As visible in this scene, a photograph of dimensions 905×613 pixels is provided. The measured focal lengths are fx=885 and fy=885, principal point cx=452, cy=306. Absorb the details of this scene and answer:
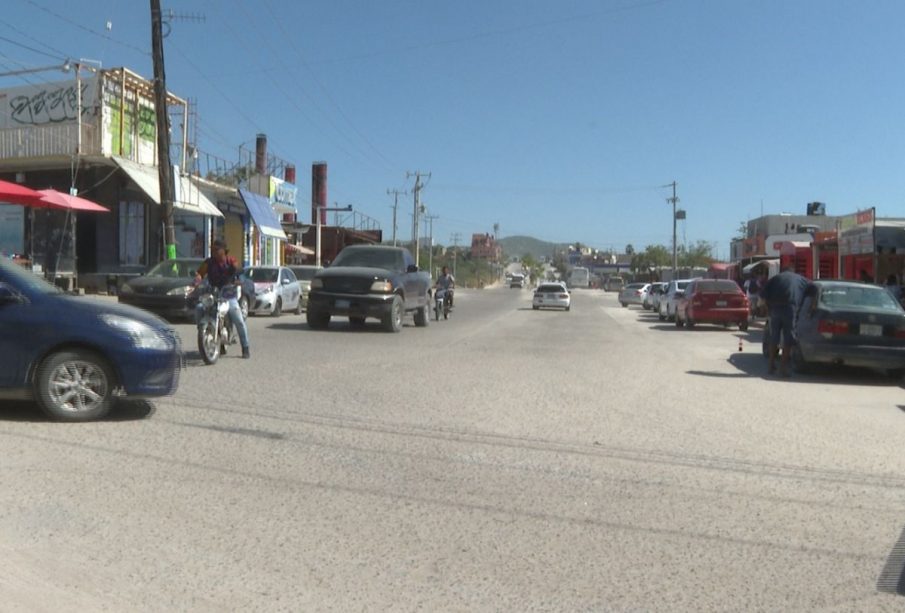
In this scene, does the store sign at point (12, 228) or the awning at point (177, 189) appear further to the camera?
the store sign at point (12, 228)

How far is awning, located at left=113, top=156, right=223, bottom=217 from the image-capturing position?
93.1 ft

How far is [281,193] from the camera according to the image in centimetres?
4656

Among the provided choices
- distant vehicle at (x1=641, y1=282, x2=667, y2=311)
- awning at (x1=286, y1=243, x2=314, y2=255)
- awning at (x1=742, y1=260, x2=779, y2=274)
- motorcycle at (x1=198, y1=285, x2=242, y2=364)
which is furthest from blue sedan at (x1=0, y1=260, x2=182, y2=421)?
awning at (x1=286, y1=243, x2=314, y2=255)

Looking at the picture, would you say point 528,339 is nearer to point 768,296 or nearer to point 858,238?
point 768,296

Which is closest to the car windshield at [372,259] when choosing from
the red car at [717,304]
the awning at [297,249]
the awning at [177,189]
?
the red car at [717,304]

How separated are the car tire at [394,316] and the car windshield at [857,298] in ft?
29.8

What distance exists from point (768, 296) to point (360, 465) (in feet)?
29.1

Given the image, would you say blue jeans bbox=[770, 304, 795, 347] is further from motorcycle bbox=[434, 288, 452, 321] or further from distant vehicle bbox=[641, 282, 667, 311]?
distant vehicle bbox=[641, 282, 667, 311]

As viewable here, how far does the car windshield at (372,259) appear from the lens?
2072 cm

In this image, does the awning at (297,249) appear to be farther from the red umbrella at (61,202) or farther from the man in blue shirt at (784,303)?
the man in blue shirt at (784,303)

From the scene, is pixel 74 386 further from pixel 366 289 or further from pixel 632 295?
pixel 632 295

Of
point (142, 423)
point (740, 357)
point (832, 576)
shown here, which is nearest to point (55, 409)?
point (142, 423)

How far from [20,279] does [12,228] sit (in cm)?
2434

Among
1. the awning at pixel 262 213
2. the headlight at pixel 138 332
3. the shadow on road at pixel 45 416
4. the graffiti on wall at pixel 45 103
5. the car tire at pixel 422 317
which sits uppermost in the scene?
the graffiti on wall at pixel 45 103
